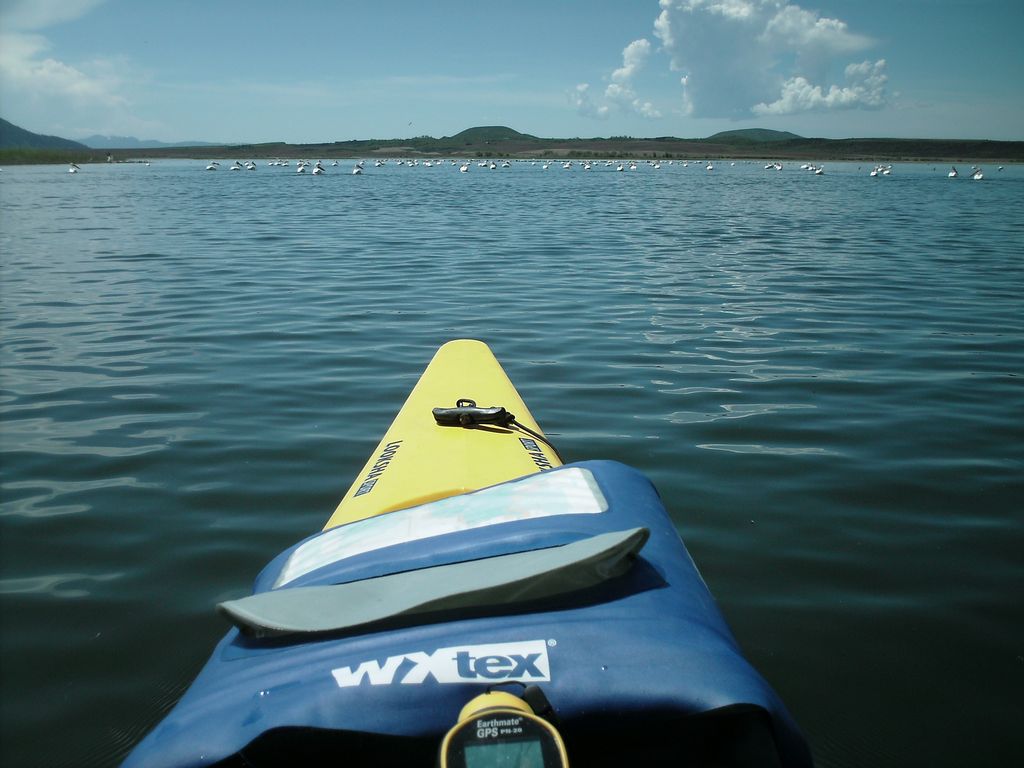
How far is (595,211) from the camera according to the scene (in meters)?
23.5

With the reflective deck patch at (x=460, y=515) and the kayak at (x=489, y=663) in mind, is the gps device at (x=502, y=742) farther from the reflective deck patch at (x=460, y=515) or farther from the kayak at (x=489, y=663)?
the reflective deck patch at (x=460, y=515)

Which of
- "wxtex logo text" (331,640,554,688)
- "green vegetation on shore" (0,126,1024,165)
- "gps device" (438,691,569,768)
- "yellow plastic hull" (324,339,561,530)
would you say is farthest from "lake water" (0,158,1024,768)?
"green vegetation on shore" (0,126,1024,165)

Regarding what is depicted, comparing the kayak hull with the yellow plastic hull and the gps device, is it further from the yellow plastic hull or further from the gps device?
the yellow plastic hull

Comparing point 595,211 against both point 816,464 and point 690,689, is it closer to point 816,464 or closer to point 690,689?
point 816,464

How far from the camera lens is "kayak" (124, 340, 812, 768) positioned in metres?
1.58

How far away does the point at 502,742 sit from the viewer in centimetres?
142

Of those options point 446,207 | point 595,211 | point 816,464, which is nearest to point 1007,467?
point 816,464

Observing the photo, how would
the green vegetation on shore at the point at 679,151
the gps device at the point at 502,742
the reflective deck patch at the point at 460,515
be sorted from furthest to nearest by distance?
1. the green vegetation on shore at the point at 679,151
2. the reflective deck patch at the point at 460,515
3. the gps device at the point at 502,742

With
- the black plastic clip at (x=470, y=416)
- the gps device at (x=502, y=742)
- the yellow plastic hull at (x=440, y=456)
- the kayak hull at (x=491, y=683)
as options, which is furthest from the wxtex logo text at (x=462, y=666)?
the black plastic clip at (x=470, y=416)

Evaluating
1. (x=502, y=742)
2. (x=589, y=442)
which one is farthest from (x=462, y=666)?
(x=589, y=442)

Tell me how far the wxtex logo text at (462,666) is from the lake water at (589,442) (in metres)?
1.45

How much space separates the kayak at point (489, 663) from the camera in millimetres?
1582

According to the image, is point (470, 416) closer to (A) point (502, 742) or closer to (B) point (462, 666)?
(B) point (462, 666)

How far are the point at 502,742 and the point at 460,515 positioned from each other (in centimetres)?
98
